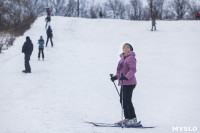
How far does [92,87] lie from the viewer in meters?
10.4

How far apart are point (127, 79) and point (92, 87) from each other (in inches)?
203

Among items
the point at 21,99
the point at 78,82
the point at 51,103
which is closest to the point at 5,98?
the point at 21,99

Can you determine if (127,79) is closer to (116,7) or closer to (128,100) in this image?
(128,100)

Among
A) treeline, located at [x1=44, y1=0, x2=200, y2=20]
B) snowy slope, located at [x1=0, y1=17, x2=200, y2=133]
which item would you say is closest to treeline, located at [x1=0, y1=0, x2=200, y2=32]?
treeline, located at [x1=44, y1=0, x2=200, y2=20]

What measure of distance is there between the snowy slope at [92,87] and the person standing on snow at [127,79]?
0.28m

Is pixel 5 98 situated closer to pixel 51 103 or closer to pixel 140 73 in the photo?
pixel 51 103

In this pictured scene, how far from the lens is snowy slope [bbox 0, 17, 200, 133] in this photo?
6013 mm

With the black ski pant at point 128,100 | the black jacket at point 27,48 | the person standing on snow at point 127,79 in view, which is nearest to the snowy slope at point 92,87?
the person standing on snow at point 127,79

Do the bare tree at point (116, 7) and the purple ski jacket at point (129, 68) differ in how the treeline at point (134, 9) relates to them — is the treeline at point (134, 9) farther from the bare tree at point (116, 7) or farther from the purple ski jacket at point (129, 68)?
the purple ski jacket at point (129, 68)

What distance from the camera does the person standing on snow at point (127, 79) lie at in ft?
17.5

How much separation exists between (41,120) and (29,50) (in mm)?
7089

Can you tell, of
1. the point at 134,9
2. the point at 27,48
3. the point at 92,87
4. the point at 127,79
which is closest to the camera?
the point at 127,79

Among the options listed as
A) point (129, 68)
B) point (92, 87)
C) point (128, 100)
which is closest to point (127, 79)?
point (129, 68)

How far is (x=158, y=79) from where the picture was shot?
498 inches
